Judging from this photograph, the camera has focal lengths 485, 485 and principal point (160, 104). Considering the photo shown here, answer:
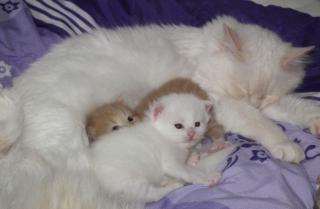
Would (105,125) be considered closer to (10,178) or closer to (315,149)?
(10,178)

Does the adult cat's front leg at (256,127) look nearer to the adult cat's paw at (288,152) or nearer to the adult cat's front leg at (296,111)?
the adult cat's paw at (288,152)

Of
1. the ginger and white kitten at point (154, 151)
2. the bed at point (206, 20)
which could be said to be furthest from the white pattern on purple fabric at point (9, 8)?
the ginger and white kitten at point (154, 151)

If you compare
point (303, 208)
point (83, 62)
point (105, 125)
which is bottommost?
point (303, 208)

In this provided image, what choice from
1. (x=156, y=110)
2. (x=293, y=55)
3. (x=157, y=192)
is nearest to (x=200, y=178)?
(x=157, y=192)

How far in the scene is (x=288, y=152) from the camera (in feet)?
5.28

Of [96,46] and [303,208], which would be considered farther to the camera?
[96,46]

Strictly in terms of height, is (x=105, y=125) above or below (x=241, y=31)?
below

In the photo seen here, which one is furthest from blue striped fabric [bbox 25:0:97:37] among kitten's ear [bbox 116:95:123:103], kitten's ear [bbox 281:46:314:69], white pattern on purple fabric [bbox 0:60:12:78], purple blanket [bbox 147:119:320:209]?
purple blanket [bbox 147:119:320:209]

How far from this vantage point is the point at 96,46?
6.03 feet

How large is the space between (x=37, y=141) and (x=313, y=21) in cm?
162

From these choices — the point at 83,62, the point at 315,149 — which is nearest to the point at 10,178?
the point at 83,62

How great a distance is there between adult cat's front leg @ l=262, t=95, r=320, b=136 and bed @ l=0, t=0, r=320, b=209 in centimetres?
3

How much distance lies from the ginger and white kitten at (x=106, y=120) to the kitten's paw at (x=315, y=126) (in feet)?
2.16

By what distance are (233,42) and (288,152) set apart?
467mm
